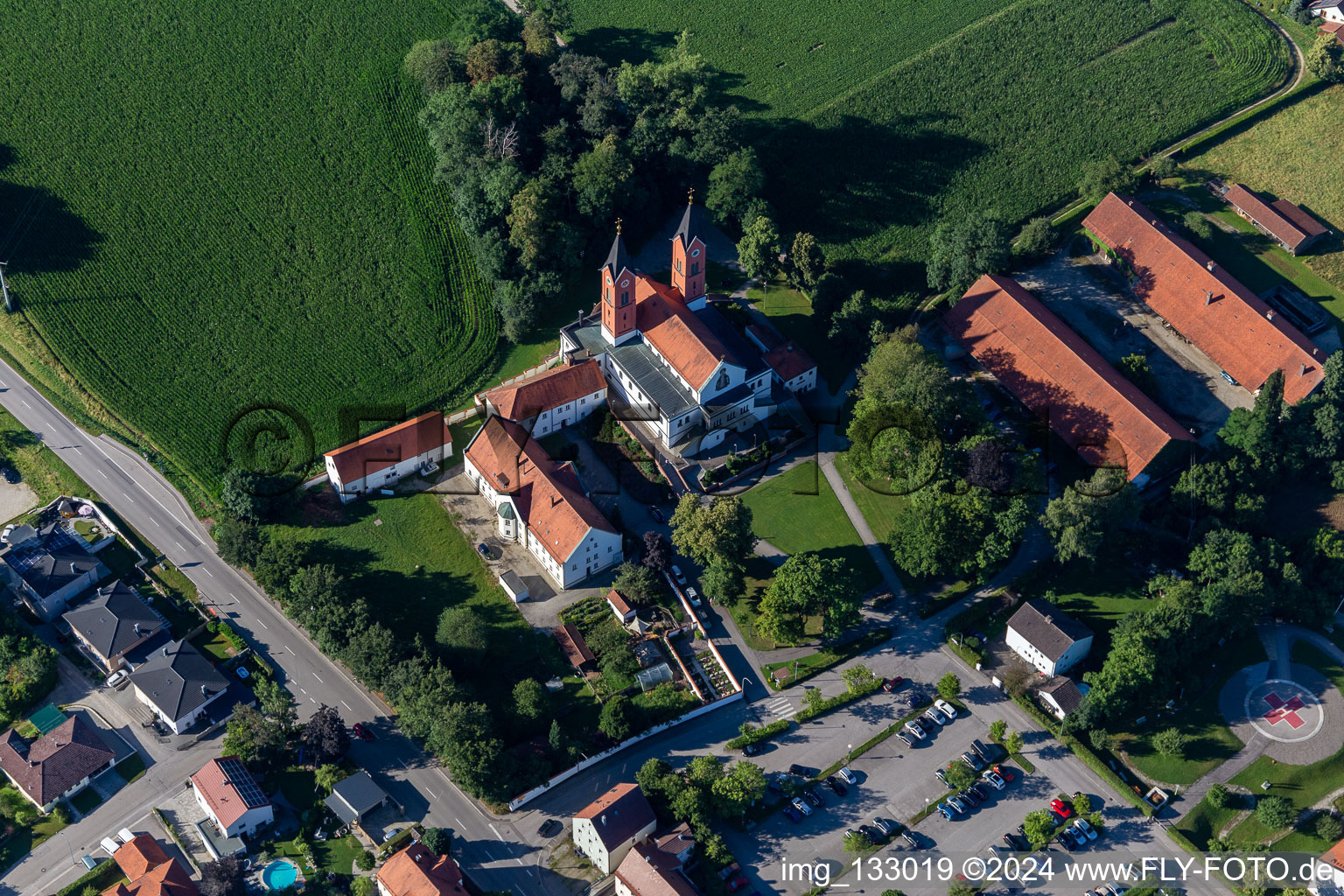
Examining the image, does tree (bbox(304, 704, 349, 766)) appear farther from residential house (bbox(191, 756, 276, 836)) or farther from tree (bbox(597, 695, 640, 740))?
tree (bbox(597, 695, 640, 740))

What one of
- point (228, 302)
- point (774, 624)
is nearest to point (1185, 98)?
point (774, 624)

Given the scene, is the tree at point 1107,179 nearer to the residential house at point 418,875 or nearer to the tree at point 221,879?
the residential house at point 418,875

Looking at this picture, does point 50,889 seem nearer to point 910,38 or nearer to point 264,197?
point 264,197

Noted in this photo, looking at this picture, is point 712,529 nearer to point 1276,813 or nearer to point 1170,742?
point 1170,742

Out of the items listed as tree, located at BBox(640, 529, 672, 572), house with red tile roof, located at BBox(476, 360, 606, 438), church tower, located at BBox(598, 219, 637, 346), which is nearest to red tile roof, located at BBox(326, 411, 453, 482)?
house with red tile roof, located at BBox(476, 360, 606, 438)

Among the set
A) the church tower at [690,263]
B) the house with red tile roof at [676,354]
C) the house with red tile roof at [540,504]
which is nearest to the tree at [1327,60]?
the house with red tile roof at [676,354]

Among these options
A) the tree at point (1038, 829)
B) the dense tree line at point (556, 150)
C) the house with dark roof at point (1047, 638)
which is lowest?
the tree at point (1038, 829)
